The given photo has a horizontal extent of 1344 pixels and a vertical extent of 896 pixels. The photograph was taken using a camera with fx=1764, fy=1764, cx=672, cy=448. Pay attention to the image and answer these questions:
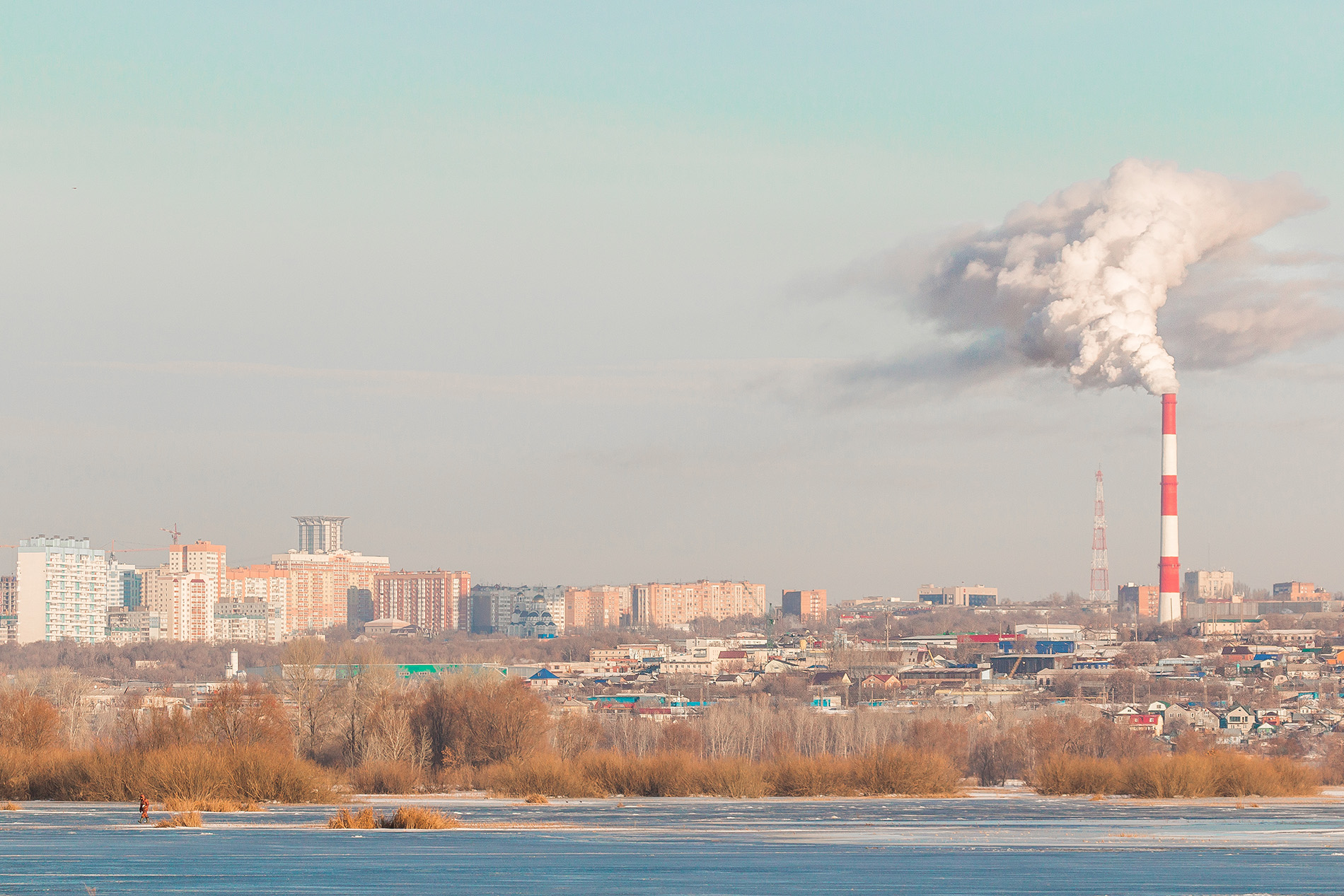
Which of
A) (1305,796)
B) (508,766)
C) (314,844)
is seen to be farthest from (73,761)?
(1305,796)

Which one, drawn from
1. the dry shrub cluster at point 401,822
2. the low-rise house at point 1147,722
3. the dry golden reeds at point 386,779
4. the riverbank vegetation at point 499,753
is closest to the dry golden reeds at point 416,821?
the dry shrub cluster at point 401,822

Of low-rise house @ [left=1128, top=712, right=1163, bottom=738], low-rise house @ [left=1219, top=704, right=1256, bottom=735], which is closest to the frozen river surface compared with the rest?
low-rise house @ [left=1128, top=712, right=1163, bottom=738]

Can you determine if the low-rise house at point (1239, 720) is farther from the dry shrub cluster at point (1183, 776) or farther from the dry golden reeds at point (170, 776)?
the dry golden reeds at point (170, 776)

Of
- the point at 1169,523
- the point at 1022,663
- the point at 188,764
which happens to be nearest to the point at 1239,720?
the point at 1169,523

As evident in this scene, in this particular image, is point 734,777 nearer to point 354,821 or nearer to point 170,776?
point 170,776

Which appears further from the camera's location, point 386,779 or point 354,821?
point 386,779

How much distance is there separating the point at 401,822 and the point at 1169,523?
9007cm

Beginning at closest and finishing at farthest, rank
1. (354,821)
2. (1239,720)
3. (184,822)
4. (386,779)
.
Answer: (184,822)
(354,821)
(386,779)
(1239,720)

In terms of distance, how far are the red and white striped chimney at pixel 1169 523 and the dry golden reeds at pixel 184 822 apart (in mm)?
67380

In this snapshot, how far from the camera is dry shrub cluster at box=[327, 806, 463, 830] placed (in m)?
33.2

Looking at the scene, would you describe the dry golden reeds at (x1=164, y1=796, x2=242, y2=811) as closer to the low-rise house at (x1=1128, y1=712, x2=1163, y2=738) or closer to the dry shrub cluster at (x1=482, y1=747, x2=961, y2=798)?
the dry shrub cluster at (x1=482, y1=747, x2=961, y2=798)

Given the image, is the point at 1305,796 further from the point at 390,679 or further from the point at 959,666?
the point at 959,666

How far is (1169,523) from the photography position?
115 metres

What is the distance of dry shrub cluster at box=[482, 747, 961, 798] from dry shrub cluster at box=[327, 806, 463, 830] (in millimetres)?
14660
